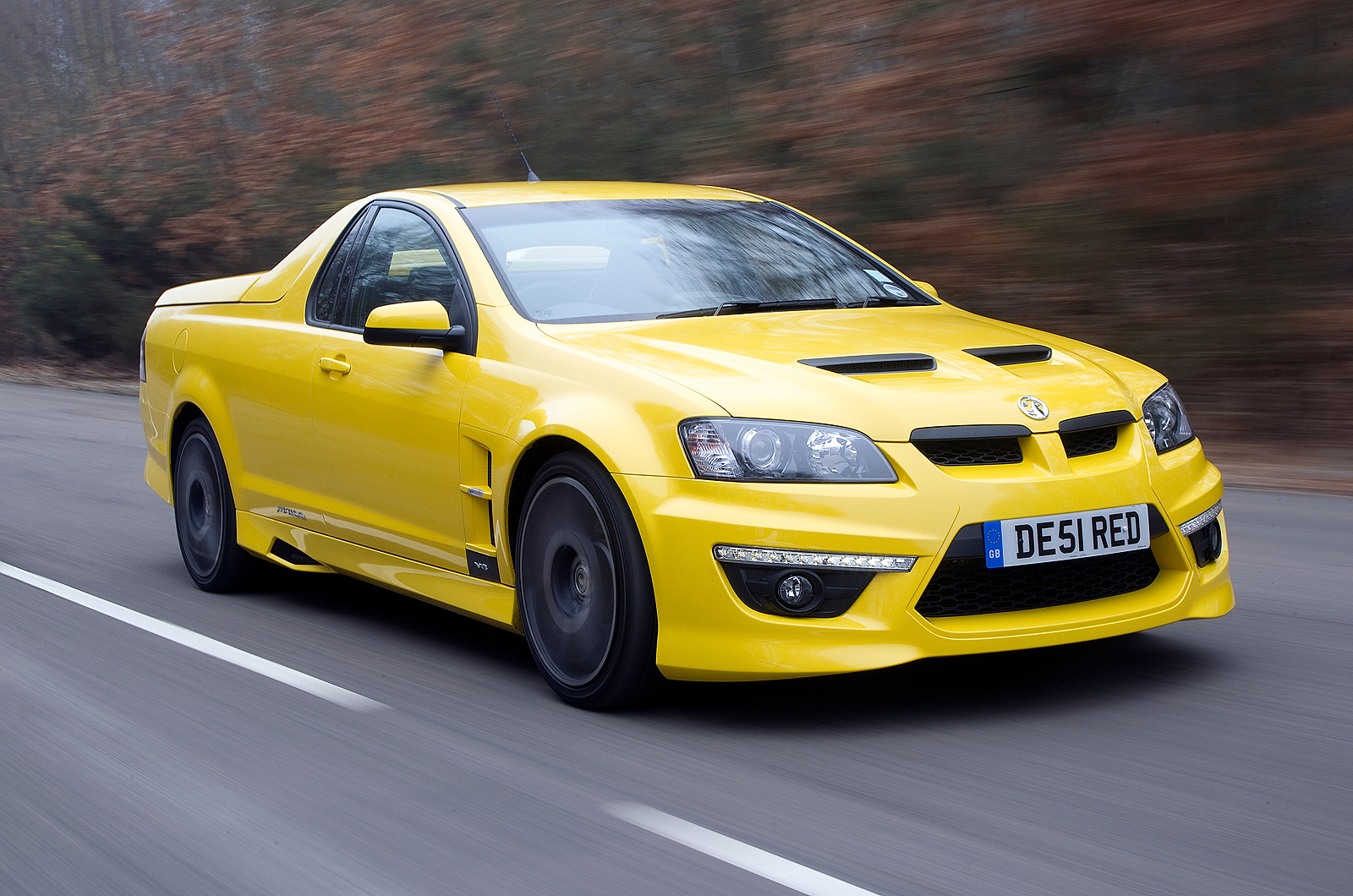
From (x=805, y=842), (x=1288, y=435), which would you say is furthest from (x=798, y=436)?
(x=1288, y=435)

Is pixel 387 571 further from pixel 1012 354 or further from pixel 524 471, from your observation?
pixel 1012 354

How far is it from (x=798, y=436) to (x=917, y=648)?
61cm

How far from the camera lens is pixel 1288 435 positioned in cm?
940

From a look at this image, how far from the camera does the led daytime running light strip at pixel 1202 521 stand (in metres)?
4.32

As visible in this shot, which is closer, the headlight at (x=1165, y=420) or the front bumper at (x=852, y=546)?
the front bumper at (x=852, y=546)

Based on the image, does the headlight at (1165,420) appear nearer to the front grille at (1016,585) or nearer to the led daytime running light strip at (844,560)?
the front grille at (1016,585)

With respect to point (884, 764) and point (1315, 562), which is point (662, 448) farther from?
point (1315, 562)

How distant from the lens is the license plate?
3.95 m

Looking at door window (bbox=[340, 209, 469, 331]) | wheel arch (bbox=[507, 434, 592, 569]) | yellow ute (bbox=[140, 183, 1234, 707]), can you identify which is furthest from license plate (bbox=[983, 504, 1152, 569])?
door window (bbox=[340, 209, 469, 331])

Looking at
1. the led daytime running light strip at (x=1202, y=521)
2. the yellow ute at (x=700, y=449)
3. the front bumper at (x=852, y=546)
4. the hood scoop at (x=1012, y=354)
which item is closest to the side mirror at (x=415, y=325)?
the yellow ute at (x=700, y=449)

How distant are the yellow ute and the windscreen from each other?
1 centimetres

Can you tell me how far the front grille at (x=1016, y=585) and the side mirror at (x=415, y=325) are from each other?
1.74 metres

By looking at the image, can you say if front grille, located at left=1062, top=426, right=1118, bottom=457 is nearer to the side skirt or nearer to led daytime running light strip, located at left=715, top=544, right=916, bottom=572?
led daytime running light strip, located at left=715, top=544, right=916, bottom=572

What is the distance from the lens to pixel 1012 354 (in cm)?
451
